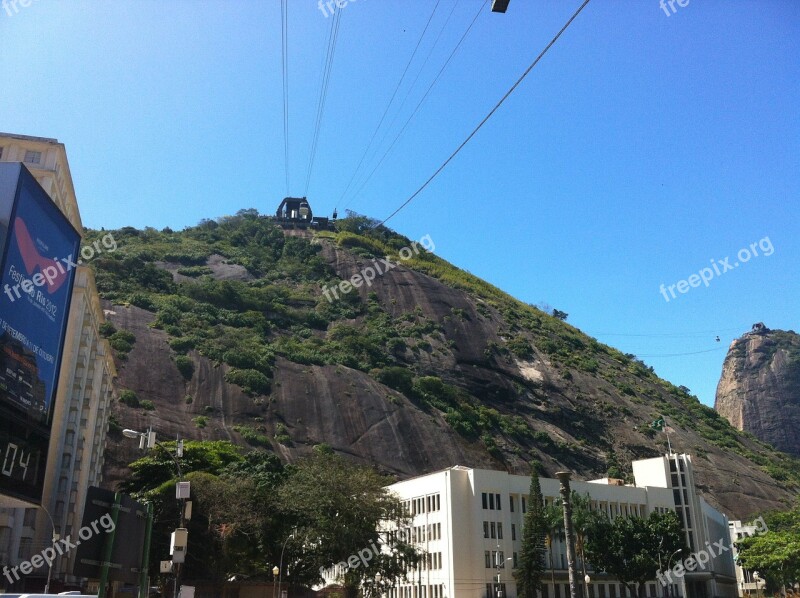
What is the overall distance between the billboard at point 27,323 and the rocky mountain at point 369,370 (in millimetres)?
40178

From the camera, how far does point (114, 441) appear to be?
70250 millimetres

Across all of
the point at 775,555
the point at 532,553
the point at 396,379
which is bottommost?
the point at 775,555

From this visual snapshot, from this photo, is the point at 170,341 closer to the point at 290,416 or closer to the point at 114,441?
the point at 290,416

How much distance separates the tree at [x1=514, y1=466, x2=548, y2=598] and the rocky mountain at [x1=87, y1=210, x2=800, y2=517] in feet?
101

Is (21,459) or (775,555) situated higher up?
(21,459)

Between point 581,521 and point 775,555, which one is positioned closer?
point 581,521

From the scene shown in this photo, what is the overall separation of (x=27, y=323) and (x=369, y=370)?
8521 centimetres

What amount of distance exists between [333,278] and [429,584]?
95975 millimetres

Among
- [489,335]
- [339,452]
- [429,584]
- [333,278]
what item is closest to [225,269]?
[333,278]

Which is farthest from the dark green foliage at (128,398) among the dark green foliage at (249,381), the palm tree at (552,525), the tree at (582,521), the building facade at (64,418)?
the tree at (582,521)

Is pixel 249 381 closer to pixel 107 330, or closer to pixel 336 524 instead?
pixel 107 330

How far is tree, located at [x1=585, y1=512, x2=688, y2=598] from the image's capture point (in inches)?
2277

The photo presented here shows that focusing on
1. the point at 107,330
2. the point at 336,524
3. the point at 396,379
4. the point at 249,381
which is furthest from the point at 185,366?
the point at 336,524

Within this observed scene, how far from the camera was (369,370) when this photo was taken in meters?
112
